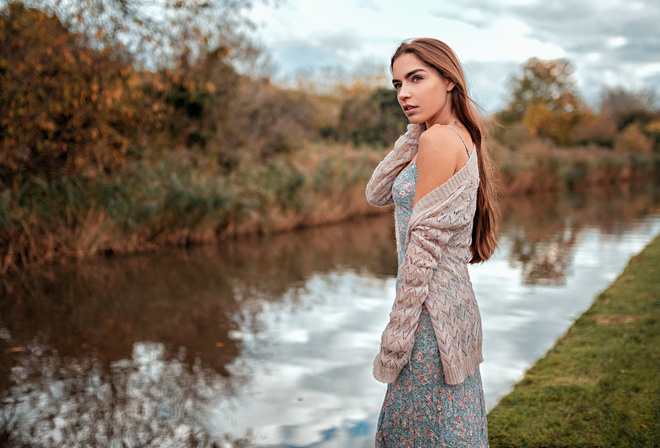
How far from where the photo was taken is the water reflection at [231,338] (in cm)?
375

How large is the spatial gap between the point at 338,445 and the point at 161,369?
1.89m

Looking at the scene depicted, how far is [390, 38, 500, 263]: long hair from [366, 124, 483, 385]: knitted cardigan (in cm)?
17

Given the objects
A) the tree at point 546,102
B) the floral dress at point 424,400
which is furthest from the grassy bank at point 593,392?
the tree at point 546,102

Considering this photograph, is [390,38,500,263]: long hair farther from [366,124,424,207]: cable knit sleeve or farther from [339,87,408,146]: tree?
[339,87,408,146]: tree

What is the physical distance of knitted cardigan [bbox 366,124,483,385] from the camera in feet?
6.48

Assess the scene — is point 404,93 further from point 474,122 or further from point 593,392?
point 593,392

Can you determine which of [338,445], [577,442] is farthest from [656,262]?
[338,445]

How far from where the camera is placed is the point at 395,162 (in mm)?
2332

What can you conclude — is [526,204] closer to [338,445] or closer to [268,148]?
[268,148]

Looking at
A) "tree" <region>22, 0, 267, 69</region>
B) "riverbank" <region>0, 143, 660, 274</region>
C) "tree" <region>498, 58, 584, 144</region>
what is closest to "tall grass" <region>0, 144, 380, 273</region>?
"riverbank" <region>0, 143, 660, 274</region>

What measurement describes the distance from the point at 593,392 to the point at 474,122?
2521mm

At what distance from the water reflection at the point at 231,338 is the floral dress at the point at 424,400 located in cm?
150

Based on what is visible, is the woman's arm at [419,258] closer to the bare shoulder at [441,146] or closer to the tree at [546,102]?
the bare shoulder at [441,146]

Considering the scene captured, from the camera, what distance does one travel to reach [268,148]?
17.1m
